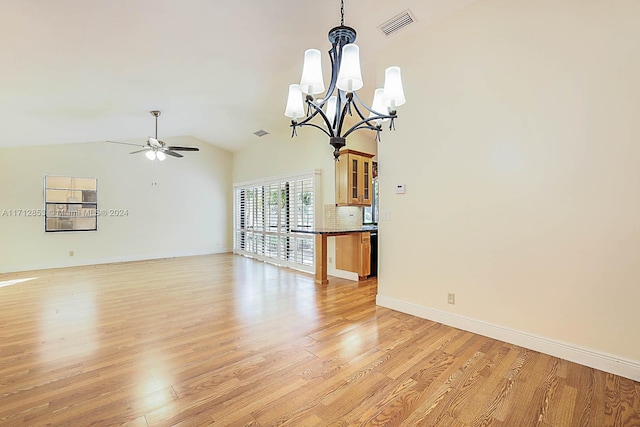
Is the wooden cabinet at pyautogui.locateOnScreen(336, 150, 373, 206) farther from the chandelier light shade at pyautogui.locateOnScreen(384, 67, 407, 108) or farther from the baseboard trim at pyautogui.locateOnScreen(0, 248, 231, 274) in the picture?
the baseboard trim at pyautogui.locateOnScreen(0, 248, 231, 274)

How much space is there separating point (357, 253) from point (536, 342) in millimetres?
3055

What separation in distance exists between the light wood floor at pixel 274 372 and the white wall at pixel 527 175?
1.28ft

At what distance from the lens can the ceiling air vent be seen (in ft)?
10.4

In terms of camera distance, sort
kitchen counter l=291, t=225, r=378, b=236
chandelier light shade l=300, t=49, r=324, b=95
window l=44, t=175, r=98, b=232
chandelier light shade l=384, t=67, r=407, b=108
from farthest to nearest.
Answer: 1. window l=44, t=175, r=98, b=232
2. kitchen counter l=291, t=225, r=378, b=236
3. chandelier light shade l=384, t=67, r=407, b=108
4. chandelier light shade l=300, t=49, r=324, b=95

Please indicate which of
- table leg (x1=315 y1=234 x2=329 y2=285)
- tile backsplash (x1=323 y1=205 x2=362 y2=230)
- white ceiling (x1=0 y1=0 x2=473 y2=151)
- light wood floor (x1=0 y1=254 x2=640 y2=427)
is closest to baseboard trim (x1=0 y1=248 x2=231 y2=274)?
white ceiling (x1=0 y1=0 x2=473 y2=151)

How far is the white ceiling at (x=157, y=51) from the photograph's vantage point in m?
2.55

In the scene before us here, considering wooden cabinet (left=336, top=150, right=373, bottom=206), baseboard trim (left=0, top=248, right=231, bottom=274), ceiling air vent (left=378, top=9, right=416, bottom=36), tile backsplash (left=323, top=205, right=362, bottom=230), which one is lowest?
baseboard trim (left=0, top=248, right=231, bottom=274)

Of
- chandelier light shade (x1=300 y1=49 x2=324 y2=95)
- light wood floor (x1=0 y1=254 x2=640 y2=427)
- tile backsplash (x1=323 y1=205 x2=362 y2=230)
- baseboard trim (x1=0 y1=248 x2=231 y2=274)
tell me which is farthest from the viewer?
baseboard trim (x1=0 y1=248 x2=231 y2=274)

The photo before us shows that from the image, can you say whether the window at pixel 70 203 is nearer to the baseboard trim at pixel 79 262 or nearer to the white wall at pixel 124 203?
the white wall at pixel 124 203

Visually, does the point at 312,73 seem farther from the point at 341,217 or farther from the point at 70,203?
the point at 70,203

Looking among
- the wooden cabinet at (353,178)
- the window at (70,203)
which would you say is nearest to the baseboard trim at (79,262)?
the window at (70,203)

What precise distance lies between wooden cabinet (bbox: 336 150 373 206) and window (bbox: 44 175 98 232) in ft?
19.2

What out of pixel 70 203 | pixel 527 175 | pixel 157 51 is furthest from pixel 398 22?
pixel 70 203

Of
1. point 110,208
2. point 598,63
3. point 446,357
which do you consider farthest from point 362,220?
point 110,208
